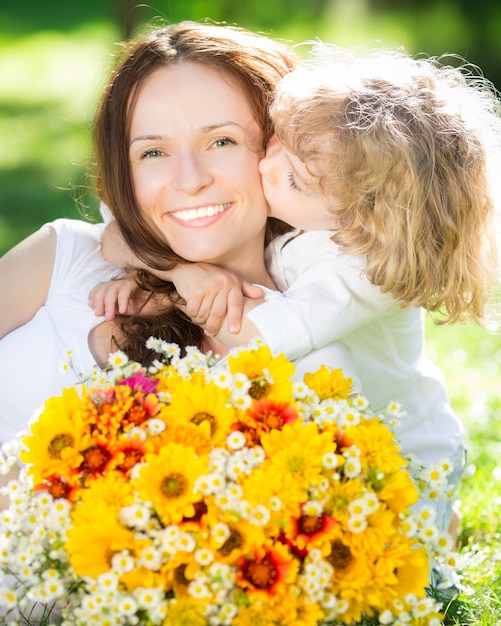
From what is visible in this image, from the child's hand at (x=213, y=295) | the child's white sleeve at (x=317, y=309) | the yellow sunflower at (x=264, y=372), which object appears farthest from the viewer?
the child's hand at (x=213, y=295)

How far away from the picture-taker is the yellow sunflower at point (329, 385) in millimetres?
2523

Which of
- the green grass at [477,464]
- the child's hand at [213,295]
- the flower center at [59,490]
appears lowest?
the green grass at [477,464]

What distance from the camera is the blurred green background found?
30.2 feet

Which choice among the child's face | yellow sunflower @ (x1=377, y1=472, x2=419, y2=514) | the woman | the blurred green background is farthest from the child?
the blurred green background

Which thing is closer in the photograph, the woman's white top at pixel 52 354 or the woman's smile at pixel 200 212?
the woman's white top at pixel 52 354

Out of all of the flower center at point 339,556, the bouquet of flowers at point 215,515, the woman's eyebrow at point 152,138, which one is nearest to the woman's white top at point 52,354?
the woman's eyebrow at point 152,138

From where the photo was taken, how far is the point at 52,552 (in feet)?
7.18

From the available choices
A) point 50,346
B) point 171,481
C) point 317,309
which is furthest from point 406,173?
point 171,481

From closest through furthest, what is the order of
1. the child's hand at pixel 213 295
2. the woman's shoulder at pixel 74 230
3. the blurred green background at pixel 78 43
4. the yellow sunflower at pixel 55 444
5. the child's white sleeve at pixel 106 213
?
the yellow sunflower at pixel 55 444 < the child's hand at pixel 213 295 < the woman's shoulder at pixel 74 230 < the child's white sleeve at pixel 106 213 < the blurred green background at pixel 78 43

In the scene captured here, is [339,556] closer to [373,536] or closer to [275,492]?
[373,536]

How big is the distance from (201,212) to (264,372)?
2.99ft

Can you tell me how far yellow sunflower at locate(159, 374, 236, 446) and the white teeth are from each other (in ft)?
3.10

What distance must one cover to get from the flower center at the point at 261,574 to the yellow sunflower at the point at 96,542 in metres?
0.26

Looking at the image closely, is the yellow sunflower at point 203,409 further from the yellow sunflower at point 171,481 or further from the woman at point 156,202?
the woman at point 156,202
